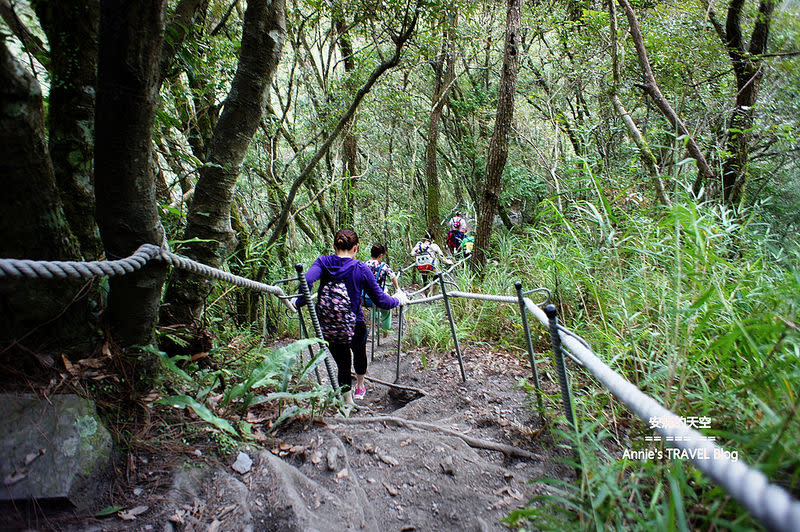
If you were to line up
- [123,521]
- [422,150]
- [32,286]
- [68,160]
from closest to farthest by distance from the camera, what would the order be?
[123,521], [32,286], [68,160], [422,150]

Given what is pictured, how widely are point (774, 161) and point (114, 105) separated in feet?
48.0

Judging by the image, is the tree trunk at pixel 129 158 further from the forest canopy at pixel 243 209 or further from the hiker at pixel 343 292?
the hiker at pixel 343 292

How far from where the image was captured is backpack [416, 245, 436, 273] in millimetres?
7908

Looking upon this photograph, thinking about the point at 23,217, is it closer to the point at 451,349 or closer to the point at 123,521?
the point at 123,521

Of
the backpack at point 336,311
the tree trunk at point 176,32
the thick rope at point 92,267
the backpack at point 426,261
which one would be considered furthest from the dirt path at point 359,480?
the backpack at point 426,261

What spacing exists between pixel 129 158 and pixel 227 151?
839mm

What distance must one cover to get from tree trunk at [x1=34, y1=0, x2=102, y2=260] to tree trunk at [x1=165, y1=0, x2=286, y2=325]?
0.57 meters

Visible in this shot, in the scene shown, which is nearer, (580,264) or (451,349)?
(580,264)

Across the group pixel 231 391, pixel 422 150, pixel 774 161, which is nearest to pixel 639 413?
pixel 231 391

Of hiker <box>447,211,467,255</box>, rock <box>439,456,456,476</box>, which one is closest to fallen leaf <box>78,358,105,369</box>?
rock <box>439,456,456,476</box>

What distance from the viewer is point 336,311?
3404 mm

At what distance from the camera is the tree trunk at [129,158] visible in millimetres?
1436

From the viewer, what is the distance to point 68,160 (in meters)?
1.87

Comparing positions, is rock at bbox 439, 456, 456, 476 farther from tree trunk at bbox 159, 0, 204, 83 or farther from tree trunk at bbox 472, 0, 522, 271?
tree trunk at bbox 472, 0, 522, 271
